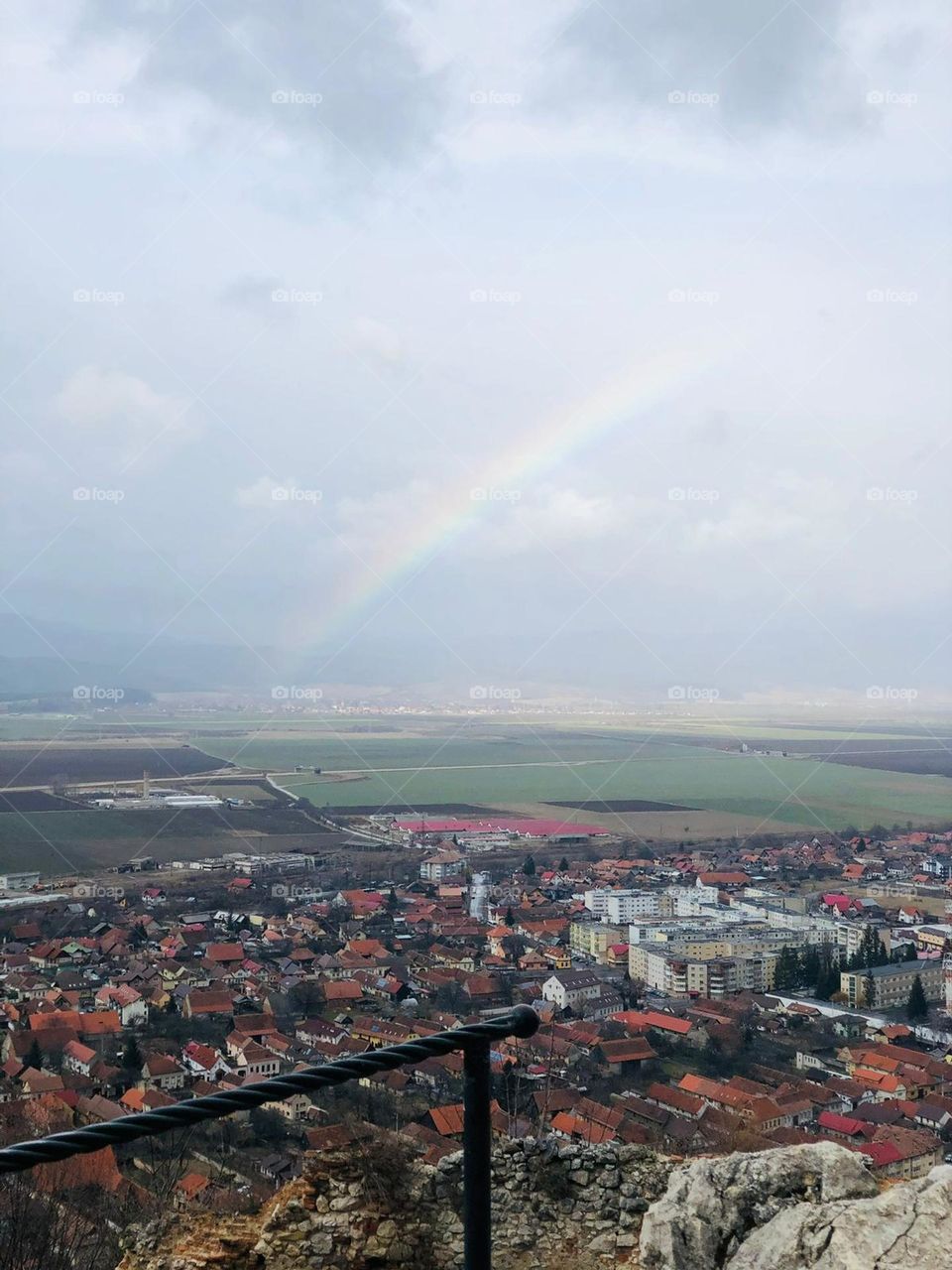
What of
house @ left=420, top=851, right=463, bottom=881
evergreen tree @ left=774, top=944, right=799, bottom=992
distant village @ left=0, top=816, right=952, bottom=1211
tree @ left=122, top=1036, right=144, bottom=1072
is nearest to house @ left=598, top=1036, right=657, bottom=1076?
distant village @ left=0, top=816, right=952, bottom=1211

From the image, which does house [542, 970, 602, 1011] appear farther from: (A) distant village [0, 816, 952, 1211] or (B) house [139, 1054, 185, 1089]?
(B) house [139, 1054, 185, 1089]

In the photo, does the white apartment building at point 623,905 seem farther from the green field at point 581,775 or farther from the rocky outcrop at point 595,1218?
the rocky outcrop at point 595,1218

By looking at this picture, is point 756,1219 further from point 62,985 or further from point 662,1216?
point 62,985

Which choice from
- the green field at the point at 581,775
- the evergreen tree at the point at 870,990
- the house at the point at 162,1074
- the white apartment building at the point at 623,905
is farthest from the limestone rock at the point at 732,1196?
the green field at the point at 581,775

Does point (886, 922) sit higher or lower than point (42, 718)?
lower

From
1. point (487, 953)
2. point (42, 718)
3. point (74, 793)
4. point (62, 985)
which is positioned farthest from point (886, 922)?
point (42, 718)

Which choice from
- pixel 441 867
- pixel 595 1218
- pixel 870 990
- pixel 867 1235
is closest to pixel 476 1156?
pixel 867 1235

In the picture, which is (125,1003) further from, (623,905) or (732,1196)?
(732,1196)
